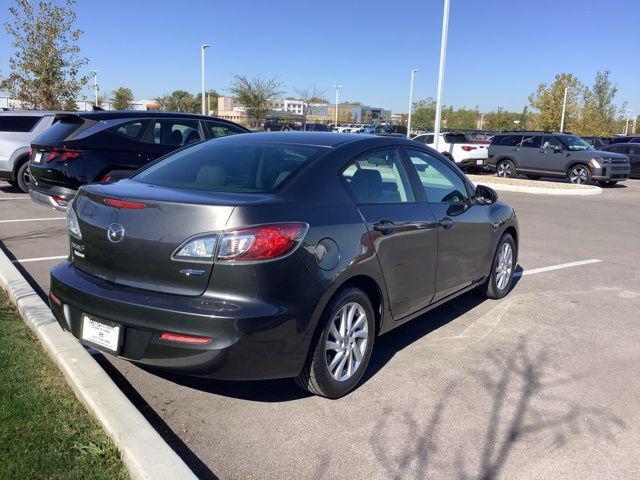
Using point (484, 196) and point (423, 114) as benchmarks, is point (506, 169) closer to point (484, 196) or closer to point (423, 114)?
point (484, 196)

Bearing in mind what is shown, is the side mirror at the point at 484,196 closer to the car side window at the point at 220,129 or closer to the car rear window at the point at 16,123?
the car side window at the point at 220,129

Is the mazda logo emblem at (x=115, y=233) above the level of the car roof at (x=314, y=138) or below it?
below

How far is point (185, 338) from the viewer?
3.00 m

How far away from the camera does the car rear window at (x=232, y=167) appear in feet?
11.8

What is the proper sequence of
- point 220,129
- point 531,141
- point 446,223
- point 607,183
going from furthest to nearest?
point 607,183
point 531,141
point 220,129
point 446,223

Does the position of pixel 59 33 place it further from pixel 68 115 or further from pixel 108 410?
pixel 108 410

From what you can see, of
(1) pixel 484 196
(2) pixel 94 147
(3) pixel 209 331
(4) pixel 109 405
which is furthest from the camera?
(2) pixel 94 147

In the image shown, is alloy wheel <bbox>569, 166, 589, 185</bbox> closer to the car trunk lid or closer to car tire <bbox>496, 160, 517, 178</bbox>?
car tire <bbox>496, 160, 517, 178</bbox>

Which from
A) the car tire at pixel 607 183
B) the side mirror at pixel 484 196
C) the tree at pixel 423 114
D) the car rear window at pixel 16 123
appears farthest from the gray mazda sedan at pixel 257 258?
the tree at pixel 423 114

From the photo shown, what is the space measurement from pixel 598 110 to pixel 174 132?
50.9 m

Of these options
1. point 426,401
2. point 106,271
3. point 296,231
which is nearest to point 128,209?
point 106,271

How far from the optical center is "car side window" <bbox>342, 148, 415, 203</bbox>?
3869mm

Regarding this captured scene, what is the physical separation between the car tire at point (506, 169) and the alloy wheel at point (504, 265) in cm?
1649

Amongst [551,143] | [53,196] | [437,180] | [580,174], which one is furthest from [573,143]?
[53,196]
